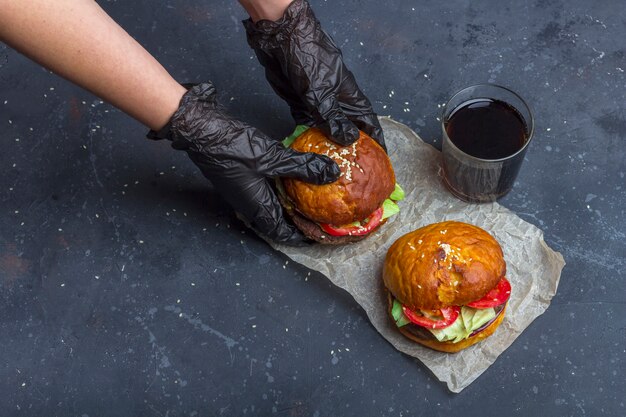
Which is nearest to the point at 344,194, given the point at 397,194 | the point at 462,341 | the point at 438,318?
the point at 397,194

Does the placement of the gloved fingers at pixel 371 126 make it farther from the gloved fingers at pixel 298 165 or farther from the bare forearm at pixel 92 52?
the bare forearm at pixel 92 52

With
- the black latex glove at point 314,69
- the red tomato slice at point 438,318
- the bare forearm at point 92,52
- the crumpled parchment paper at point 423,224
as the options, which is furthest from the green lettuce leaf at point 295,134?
the red tomato slice at point 438,318

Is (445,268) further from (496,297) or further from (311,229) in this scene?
(311,229)

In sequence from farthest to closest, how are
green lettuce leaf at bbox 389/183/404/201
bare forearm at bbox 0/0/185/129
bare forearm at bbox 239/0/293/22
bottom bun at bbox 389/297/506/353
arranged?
green lettuce leaf at bbox 389/183/404/201, bare forearm at bbox 239/0/293/22, bottom bun at bbox 389/297/506/353, bare forearm at bbox 0/0/185/129

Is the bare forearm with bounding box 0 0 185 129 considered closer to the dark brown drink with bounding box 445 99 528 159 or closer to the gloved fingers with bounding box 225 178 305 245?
the gloved fingers with bounding box 225 178 305 245

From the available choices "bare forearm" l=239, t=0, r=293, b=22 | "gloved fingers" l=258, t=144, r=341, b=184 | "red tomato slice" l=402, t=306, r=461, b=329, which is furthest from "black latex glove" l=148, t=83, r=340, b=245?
"red tomato slice" l=402, t=306, r=461, b=329

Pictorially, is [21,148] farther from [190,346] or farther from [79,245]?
[190,346]
